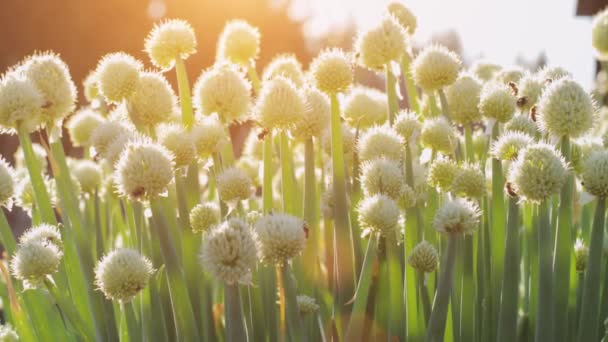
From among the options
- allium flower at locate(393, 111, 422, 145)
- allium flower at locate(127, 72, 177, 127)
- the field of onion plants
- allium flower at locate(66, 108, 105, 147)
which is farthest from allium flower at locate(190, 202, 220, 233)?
allium flower at locate(66, 108, 105, 147)

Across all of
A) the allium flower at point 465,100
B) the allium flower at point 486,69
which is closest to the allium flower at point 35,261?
the allium flower at point 465,100

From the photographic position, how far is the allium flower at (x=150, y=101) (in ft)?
5.06

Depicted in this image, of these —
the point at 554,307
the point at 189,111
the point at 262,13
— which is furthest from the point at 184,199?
the point at 262,13

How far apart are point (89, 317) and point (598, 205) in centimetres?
121

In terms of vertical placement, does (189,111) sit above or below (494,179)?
above

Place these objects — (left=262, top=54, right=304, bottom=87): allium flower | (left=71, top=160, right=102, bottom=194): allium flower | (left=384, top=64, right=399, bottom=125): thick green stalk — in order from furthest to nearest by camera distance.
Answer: (left=71, top=160, right=102, bottom=194): allium flower → (left=262, top=54, right=304, bottom=87): allium flower → (left=384, top=64, right=399, bottom=125): thick green stalk

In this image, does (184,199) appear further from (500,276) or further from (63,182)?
(500,276)

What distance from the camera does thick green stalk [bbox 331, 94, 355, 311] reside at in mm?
1451

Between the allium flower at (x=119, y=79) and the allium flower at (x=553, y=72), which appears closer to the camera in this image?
the allium flower at (x=119, y=79)

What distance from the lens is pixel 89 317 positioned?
1690mm

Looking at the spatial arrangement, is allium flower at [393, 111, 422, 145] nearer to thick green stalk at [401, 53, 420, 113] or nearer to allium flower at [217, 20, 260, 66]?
thick green stalk at [401, 53, 420, 113]

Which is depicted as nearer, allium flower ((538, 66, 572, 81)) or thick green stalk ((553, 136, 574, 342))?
thick green stalk ((553, 136, 574, 342))

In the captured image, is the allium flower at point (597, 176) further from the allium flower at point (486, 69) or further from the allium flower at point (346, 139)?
the allium flower at point (486, 69)

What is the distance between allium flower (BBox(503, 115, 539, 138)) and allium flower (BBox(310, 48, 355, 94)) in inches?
18.8
